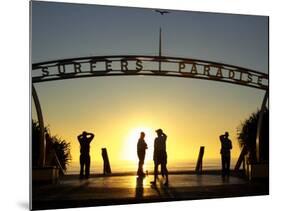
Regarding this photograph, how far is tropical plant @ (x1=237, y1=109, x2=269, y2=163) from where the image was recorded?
782 cm

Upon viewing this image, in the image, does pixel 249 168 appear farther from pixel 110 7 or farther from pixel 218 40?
pixel 110 7

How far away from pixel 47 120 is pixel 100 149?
689mm

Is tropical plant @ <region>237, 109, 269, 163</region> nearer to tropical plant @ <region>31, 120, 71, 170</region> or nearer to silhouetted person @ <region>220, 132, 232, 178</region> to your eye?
silhouetted person @ <region>220, 132, 232, 178</region>

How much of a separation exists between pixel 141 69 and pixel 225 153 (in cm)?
144

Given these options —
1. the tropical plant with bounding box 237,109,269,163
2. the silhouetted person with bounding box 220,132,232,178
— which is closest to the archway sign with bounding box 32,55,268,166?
the tropical plant with bounding box 237,109,269,163

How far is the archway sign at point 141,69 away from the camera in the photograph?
695cm

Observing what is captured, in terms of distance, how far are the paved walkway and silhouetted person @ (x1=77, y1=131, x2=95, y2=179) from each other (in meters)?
0.12

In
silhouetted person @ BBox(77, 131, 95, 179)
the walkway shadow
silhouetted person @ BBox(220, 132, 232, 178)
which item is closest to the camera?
silhouetted person @ BBox(77, 131, 95, 179)

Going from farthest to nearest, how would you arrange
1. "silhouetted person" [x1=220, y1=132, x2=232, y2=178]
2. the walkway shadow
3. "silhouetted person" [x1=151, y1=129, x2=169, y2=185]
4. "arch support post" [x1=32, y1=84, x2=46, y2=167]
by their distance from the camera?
"silhouetted person" [x1=220, y1=132, x2=232, y2=178]
"silhouetted person" [x1=151, y1=129, x2=169, y2=185]
the walkway shadow
"arch support post" [x1=32, y1=84, x2=46, y2=167]

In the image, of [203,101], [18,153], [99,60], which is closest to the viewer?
[18,153]

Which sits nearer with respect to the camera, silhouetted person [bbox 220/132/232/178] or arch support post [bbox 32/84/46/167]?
arch support post [bbox 32/84/46/167]

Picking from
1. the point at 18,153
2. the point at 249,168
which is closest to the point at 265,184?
the point at 249,168

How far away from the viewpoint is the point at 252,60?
25.9 feet

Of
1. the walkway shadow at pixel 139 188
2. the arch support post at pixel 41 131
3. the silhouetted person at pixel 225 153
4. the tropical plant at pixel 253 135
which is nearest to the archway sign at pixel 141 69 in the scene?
the arch support post at pixel 41 131
